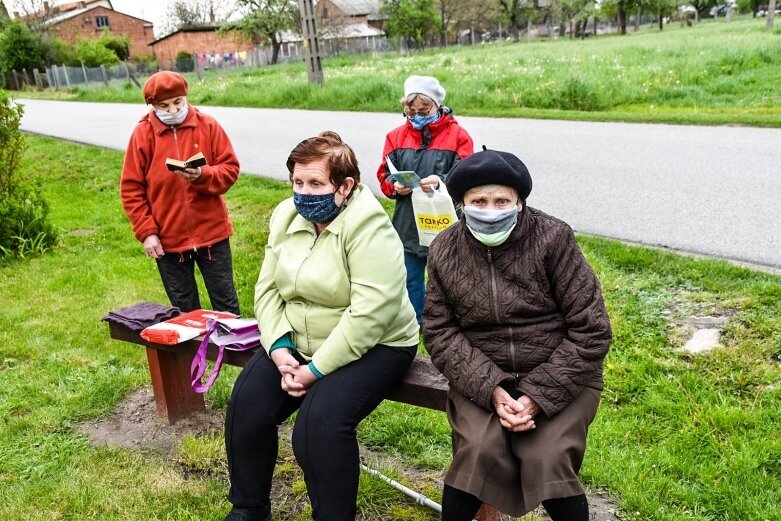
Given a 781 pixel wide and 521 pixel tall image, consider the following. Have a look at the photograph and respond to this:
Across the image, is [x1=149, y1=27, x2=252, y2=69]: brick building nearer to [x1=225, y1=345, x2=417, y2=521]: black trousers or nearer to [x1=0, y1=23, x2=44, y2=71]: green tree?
[x1=0, y1=23, x2=44, y2=71]: green tree

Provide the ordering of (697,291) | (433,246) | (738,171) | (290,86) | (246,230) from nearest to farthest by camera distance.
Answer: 1. (433,246)
2. (697,291)
3. (246,230)
4. (738,171)
5. (290,86)

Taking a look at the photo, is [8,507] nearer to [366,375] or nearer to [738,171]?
[366,375]

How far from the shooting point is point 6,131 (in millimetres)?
7332

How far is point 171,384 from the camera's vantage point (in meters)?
3.84

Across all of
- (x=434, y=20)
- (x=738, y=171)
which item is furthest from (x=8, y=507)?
(x=434, y=20)

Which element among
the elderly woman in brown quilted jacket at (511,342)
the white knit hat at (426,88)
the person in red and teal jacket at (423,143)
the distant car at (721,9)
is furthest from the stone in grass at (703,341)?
the distant car at (721,9)

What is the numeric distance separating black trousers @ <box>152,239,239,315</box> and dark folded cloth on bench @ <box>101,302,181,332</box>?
0.38 m

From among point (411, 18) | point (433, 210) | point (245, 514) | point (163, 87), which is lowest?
point (245, 514)

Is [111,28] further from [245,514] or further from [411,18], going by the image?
[245,514]

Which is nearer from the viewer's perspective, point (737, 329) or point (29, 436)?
point (29, 436)

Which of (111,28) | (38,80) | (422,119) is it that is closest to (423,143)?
(422,119)

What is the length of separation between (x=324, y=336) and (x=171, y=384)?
1310 mm

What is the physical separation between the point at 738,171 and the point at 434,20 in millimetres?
Result: 59238

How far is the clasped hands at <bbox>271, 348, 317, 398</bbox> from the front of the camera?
2.82 meters
